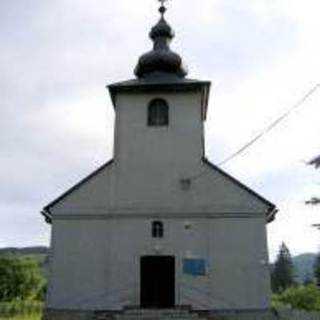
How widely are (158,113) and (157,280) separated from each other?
20.1 ft

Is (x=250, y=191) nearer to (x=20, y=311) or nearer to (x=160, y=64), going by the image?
(x=160, y=64)

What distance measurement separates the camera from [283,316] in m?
21.9

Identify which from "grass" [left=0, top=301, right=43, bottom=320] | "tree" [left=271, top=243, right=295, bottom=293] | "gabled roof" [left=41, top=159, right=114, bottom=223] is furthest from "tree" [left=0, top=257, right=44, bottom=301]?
"gabled roof" [left=41, top=159, right=114, bottom=223]

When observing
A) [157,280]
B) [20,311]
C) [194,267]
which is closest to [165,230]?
[194,267]

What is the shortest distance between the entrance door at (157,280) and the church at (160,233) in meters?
0.03

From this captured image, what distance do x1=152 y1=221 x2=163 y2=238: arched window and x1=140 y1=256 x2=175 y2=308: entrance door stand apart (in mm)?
751

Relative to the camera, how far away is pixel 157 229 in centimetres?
2341

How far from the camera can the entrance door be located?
909 inches

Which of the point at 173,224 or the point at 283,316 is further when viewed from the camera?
the point at 173,224

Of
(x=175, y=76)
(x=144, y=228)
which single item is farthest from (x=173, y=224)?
(x=175, y=76)

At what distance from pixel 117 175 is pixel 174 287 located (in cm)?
441

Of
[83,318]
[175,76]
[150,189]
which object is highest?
[175,76]

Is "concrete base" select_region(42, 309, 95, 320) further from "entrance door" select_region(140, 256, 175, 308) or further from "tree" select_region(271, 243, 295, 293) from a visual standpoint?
"tree" select_region(271, 243, 295, 293)

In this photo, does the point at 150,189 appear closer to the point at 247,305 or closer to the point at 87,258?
the point at 87,258
